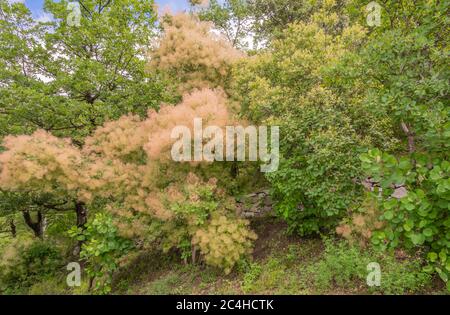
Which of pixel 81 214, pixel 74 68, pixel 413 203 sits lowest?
pixel 81 214

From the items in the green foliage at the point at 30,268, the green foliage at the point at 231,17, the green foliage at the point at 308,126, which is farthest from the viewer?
the green foliage at the point at 231,17

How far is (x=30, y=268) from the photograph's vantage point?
27.0 ft

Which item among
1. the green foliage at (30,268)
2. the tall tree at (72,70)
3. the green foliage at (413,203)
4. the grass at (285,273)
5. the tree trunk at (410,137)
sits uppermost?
the tall tree at (72,70)

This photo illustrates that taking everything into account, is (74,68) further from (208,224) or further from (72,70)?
(208,224)

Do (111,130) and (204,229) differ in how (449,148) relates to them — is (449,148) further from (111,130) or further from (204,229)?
(111,130)

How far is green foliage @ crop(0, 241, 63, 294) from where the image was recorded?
25.8 feet

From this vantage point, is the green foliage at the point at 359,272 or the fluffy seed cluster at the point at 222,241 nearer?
the green foliage at the point at 359,272

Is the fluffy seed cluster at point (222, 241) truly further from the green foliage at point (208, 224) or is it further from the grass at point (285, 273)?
the grass at point (285, 273)

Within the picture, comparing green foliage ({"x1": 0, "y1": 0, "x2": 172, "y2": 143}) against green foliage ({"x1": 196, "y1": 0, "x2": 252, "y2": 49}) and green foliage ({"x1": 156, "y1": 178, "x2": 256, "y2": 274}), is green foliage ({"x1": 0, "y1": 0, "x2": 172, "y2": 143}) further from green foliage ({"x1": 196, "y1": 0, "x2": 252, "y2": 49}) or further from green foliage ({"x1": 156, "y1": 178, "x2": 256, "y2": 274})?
green foliage ({"x1": 156, "y1": 178, "x2": 256, "y2": 274})

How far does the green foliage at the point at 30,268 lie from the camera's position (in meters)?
7.86

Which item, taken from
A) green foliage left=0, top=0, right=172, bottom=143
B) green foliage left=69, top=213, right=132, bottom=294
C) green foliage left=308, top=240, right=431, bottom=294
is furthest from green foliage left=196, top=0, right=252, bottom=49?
green foliage left=308, top=240, right=431, bottom=294

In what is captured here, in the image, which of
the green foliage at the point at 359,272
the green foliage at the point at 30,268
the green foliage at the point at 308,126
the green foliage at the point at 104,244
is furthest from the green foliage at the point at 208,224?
the green foliage at the point at 30,268

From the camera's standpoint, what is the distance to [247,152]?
609 cm

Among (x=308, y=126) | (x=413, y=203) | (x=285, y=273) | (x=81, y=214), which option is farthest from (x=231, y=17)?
(x=413, y=203)
